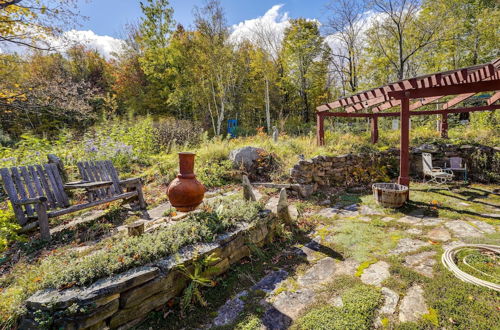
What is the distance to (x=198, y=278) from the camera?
2.04 m

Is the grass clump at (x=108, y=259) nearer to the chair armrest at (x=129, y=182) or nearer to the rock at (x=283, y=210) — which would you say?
the rock at (x=283, y=210)

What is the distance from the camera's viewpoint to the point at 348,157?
6.12m

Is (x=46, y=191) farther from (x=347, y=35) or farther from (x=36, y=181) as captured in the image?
(x=347, y=35)

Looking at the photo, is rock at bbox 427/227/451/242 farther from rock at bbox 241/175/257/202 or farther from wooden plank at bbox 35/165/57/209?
wooden plank at bbox 35/165/57/209

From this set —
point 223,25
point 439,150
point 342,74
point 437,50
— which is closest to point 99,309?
point 439,150

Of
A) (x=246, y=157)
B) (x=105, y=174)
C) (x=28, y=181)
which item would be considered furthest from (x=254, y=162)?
(x=28, y=181)

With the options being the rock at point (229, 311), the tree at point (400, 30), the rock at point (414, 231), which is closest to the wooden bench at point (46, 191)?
the rock at point (229, 311)

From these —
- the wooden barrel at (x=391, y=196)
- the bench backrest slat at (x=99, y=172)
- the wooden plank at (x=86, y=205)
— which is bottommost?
the wooden barrel at (x=391, y=196)

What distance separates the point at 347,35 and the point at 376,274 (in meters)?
16.4

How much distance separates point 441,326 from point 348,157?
4815mm

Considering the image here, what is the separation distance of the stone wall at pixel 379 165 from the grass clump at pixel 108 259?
2.95 meters

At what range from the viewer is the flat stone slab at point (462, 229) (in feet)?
10.3

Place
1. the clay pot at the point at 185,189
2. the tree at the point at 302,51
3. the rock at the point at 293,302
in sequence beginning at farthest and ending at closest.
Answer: the tree at the point at 302,51, the clay pot at the point at 185,189, the rock at the point at 293,302

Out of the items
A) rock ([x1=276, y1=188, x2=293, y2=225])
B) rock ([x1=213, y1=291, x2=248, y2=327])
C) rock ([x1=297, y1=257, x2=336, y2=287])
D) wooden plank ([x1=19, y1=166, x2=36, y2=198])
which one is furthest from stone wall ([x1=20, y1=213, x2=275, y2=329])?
wooden plank ([x1=19, y1=166, x2=36, y2=198])
